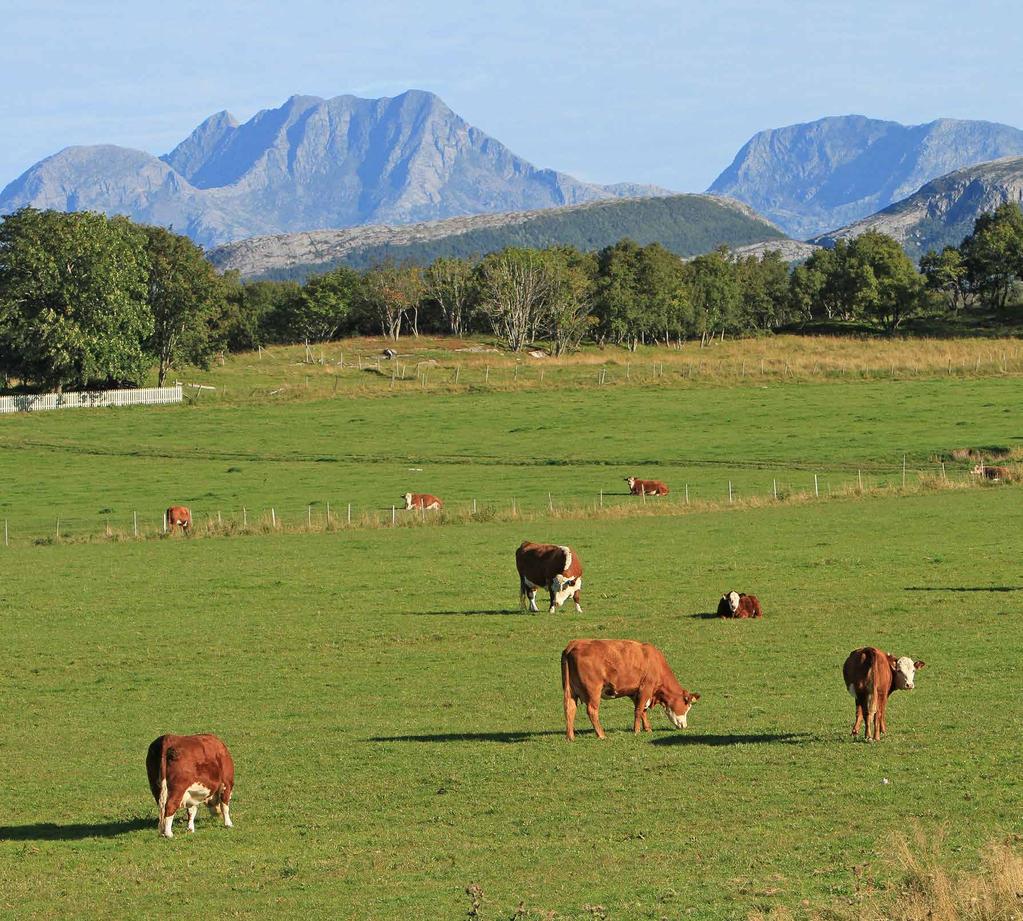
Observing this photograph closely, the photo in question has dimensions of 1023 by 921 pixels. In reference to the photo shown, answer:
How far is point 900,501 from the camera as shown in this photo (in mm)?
52875

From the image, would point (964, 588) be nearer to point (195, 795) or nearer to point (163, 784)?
point (195, 795)

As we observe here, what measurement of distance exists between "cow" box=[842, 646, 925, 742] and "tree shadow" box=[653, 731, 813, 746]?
2.69 ft

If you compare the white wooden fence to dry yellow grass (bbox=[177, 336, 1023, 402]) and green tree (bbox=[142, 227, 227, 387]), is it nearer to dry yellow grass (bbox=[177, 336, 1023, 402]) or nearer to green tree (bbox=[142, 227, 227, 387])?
dry yellow grass (bbox=[177, 336, 1023, 402])

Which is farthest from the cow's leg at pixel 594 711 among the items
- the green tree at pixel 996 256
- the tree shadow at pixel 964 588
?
the green tree at pixel 996 256

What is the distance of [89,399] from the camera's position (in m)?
98.3

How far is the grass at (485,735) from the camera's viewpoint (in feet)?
48.2

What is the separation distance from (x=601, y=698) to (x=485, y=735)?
6.85ft

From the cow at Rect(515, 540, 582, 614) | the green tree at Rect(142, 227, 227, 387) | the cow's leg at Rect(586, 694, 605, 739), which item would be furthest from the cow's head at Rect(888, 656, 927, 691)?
the green tree at Rect(142, 227, 227, 387)

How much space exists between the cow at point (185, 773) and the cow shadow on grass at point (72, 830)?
26.3 inches

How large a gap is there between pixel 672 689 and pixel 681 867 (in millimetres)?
6501

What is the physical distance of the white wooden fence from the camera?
316 ft

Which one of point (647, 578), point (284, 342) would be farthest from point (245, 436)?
point (284, 342)

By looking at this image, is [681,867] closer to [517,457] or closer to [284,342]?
[517,457]

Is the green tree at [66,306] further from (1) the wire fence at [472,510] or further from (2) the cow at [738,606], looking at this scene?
(2) the cow at [738,606]
